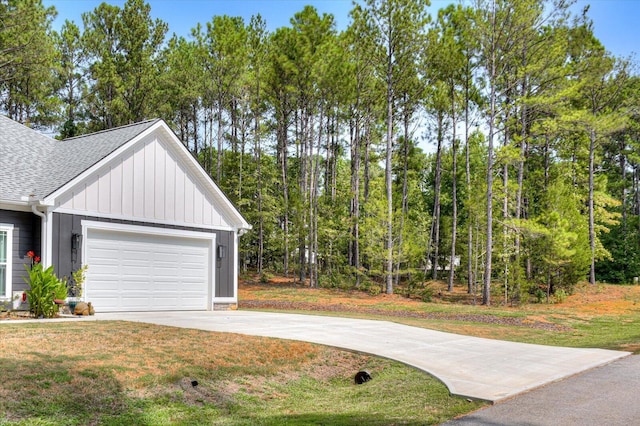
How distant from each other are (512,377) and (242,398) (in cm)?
382

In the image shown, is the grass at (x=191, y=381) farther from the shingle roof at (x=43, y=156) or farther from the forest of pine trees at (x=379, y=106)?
the forest of pine trees at (x=379, y=106)

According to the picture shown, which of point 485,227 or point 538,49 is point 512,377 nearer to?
point 485,227

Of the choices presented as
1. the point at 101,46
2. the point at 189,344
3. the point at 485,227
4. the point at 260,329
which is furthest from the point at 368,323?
the point at 101,46

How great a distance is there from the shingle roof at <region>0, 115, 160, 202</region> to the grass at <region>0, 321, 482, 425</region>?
5.05 meters

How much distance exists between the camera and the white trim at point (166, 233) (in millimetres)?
14146

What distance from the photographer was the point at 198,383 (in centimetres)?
721

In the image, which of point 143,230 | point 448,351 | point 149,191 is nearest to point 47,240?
point 143,230

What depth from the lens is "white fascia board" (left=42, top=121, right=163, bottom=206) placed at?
13.2 metres

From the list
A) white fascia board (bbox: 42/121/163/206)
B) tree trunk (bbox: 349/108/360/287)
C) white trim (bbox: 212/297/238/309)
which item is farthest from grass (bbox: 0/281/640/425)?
tree trunk (bbox: 349/108/360/287)

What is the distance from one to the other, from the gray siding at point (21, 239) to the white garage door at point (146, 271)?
3.85 feet

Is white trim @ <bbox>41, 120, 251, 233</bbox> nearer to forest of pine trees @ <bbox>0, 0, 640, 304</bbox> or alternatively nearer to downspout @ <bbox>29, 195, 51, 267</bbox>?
downspout @ <bbox>29, 195, 51, 267</bbox>

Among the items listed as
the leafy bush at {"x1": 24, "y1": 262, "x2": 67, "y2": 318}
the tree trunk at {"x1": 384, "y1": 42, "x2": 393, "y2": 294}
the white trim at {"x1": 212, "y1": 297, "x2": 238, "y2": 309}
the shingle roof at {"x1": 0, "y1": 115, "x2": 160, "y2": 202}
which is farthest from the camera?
the tree trunk at {"x1": 384, "y1": 42, "x2": 393, "y2": 294}

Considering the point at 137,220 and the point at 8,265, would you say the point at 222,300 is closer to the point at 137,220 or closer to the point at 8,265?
the point at 137,220

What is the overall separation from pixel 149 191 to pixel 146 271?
2277 mm
